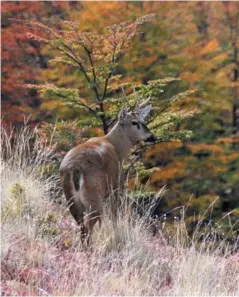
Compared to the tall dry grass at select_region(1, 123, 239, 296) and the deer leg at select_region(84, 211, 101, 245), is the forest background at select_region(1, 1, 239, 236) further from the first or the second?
the deer leg at select_region(84, 211, 101, 245)

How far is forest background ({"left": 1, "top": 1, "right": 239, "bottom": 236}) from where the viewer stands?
15.8 meters

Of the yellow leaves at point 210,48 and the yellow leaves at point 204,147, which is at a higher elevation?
the yellow leaves at point 210,48

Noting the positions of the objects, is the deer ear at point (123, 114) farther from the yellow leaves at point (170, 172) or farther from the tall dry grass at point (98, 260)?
the yellow leaves at point (170, 172)

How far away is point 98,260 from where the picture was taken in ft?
18.9

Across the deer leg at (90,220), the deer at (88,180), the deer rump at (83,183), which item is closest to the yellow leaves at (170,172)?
the deer at (88,180)

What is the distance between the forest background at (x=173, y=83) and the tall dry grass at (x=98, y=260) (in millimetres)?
7995

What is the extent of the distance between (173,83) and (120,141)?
840 cm

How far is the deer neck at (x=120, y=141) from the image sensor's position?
26.8ft

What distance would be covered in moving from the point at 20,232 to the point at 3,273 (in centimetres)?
Result: 81

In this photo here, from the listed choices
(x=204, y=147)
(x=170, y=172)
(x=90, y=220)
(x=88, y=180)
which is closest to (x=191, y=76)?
(x=204, y=147)

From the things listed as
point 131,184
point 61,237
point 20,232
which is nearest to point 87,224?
point 61,237

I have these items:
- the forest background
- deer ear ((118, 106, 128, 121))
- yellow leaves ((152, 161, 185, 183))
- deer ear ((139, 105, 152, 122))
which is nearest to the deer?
deer ear ((118, 106, 128, 121))

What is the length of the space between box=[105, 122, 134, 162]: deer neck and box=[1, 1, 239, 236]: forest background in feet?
21.6

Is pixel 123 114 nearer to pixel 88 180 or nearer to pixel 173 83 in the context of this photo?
pixel 88 180
